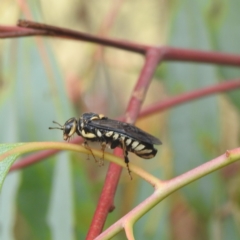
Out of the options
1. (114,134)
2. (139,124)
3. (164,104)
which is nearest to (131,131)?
(114,134)

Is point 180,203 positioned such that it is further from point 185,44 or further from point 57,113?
point 57,113

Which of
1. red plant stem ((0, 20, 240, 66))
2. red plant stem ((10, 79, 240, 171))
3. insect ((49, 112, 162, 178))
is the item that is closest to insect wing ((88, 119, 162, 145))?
insect ((49, 112, 162, 178))

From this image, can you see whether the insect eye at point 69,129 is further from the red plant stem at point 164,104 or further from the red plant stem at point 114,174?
the red plant stem at point 164,104

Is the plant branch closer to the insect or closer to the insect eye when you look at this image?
the insect

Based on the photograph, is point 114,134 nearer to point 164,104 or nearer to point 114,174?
point 114,174

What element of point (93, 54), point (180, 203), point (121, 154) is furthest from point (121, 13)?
point (121, 154)

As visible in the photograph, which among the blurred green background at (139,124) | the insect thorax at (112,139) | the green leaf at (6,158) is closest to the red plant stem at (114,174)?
the insect thorax at (112,139)
